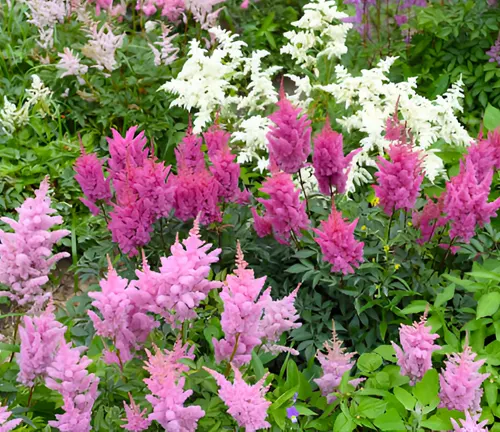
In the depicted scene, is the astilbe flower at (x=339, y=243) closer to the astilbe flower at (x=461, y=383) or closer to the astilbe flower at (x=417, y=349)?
the astilbe flower at (x=417, y=349)

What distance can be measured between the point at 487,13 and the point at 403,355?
10.5 ft

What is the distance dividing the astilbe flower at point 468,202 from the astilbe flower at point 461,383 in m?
0.52

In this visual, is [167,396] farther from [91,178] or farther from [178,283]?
[91,178]

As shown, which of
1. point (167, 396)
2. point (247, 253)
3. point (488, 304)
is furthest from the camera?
point (247, 253)

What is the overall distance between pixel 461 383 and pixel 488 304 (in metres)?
0.51

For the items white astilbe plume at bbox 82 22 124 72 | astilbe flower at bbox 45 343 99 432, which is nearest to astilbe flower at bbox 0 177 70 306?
astilbe flower at bbox 45 343 99 432

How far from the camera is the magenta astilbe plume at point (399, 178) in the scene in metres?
2.37

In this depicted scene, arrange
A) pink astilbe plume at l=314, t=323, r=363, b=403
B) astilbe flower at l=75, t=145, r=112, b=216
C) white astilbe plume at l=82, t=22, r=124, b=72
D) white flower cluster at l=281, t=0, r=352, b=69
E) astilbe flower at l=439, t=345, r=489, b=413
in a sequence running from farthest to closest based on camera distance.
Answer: white astilbe plume at l=82, t=22, r=124, b=72
white flower cluster at l=281, t=0, r=352, b=69
astilbe flower at l=75, t=145, r=112, b=216
pink astilbe plume at l=314, t=323, r=363, b=403
astilbe flower at l=439, t=345, r=489, b=413

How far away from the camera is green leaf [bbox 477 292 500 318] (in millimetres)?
2449

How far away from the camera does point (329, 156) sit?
2.52m

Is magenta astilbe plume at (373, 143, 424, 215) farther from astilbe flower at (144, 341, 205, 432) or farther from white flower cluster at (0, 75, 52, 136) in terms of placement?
white flower cluster at (0, 75, 52, 136)

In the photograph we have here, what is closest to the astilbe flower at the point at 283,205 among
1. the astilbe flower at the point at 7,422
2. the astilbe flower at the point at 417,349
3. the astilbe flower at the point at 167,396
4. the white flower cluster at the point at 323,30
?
the astilbe flower at the point at 417,349

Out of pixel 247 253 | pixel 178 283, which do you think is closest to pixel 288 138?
pixel 247 253

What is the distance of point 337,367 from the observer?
88.6 inches
